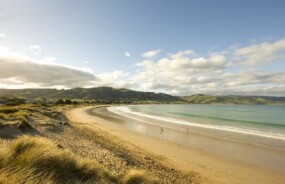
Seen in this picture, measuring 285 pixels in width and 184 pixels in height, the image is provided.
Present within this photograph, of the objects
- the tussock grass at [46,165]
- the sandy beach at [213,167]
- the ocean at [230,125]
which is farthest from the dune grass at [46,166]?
the ocean at [230,125]

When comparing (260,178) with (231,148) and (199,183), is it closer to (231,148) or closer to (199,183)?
(199,183)

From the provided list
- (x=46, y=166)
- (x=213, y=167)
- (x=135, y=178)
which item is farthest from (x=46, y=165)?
(x=213, y=167)

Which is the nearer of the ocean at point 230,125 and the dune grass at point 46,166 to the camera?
the dune grass at point 46,166

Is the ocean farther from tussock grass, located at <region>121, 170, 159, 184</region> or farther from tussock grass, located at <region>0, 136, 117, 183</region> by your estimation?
tussock grass, located at <region>0, 136, 117, 183</region>

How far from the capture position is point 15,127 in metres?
17.2

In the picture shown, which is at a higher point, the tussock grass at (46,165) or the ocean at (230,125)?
the tussock grass at (46,165)

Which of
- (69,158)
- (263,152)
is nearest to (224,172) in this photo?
(263,152)

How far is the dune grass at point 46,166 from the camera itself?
545cm

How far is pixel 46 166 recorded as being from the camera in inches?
246

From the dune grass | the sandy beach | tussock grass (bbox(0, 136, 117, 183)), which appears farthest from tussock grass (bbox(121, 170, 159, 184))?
the sandy beach

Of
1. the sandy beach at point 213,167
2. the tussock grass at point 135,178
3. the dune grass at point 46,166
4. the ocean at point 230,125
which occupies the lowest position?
the sandy beach at point 213,167

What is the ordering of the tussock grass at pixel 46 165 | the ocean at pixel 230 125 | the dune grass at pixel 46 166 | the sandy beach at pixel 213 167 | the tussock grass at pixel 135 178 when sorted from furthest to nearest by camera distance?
the ocean at pixel 230 125 → the sandy beach at pixel 213 167 → the tussock grass at pixel 135 178 → the tussock grass at pixel 46 165 → the dune grass at pixel 46 166

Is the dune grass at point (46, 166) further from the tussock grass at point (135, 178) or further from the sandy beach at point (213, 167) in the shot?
the sandy beach at point (213, 167)

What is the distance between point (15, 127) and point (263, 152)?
18541 mm
